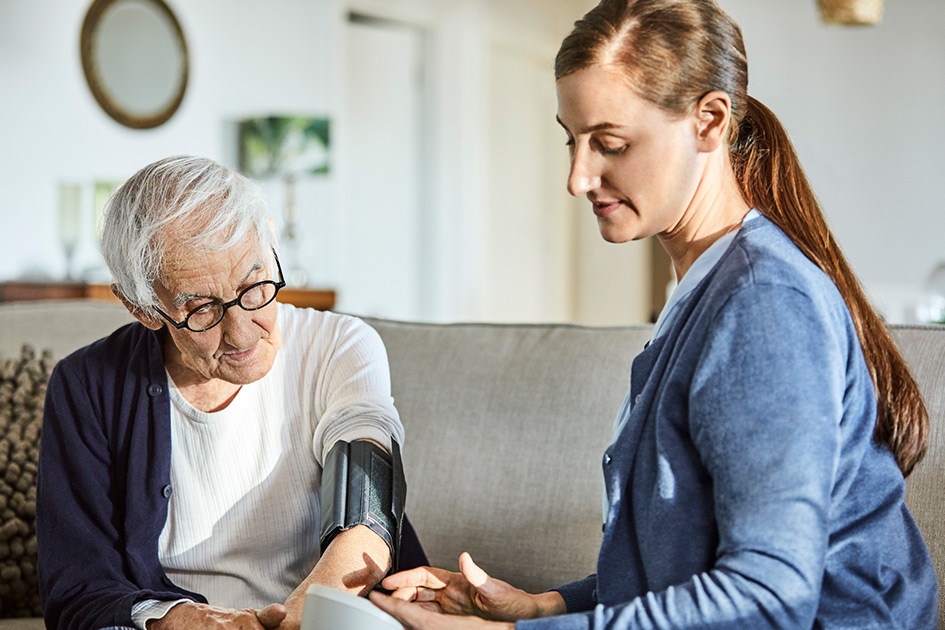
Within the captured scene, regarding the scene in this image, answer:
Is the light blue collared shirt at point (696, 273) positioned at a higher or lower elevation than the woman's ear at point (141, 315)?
higher

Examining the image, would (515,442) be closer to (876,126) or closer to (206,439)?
(206,439)

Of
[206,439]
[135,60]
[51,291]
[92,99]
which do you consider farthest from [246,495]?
[135,60]

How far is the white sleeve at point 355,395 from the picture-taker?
1346 mm

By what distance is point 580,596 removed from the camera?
3.87 ft

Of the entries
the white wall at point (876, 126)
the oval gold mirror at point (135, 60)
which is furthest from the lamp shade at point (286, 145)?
the white wall at point (876, 126)

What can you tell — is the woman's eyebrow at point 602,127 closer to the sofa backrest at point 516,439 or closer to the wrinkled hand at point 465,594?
the wrinkled hand at point 465,594

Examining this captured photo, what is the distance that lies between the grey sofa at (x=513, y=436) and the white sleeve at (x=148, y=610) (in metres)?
0.48

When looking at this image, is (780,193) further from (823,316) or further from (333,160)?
(333,160)

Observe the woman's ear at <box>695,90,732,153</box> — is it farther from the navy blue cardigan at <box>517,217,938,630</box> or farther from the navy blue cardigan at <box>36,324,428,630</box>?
the navy blue cardigan at <box>36,324,428,630</box>

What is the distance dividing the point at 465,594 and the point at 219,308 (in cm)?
49

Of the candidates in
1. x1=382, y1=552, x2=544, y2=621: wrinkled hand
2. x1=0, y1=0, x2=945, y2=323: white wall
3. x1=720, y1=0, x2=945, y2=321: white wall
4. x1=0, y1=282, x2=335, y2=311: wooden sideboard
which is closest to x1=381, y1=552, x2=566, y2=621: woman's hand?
x1=382, y1=552, x2=544, y2=621: wrinkled hand

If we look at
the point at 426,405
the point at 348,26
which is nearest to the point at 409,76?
the point at 348,26

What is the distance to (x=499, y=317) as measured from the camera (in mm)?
5445

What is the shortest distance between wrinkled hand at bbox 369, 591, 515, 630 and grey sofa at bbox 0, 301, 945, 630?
73cm
